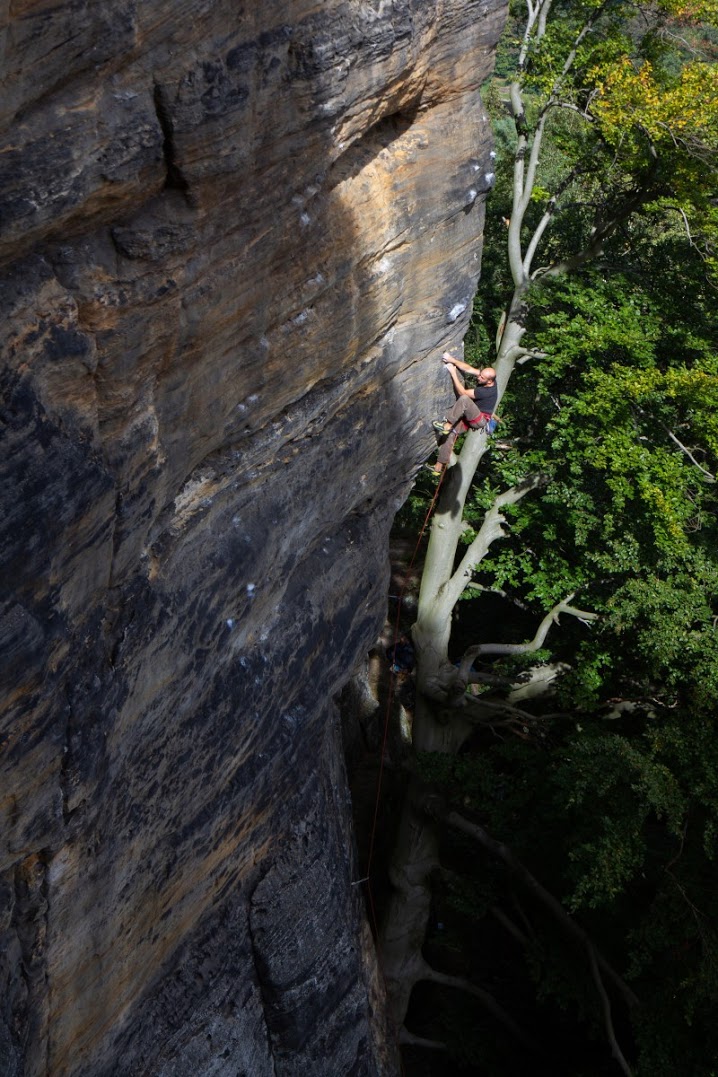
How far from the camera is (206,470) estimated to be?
20.1 feet

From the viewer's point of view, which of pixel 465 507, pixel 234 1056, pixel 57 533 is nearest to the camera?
pixel 57 533

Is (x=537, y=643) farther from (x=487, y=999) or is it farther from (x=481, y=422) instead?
(x=487, y=999)

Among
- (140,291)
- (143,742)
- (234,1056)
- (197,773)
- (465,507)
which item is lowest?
(465,507)

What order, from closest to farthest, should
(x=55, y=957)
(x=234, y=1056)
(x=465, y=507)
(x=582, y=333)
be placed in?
(x=55, y=957) → (x=234, y=1056) → (x=582, y=333) → (x=465, y=507)

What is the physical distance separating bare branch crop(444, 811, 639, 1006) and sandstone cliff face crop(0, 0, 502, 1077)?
2596 millimetres

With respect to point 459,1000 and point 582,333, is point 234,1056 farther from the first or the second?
point 582,333

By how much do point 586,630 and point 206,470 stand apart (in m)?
8.62

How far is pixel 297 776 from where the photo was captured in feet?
25.8

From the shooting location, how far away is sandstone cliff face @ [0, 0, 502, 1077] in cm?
441

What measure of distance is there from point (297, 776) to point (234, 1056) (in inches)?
87.5

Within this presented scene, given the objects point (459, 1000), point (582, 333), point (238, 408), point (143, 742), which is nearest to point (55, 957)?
point (143, 742)

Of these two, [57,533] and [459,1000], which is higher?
[57,533]

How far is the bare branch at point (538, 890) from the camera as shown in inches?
413

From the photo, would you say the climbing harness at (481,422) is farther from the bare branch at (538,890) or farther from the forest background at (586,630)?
the bare branch at (538,890)
